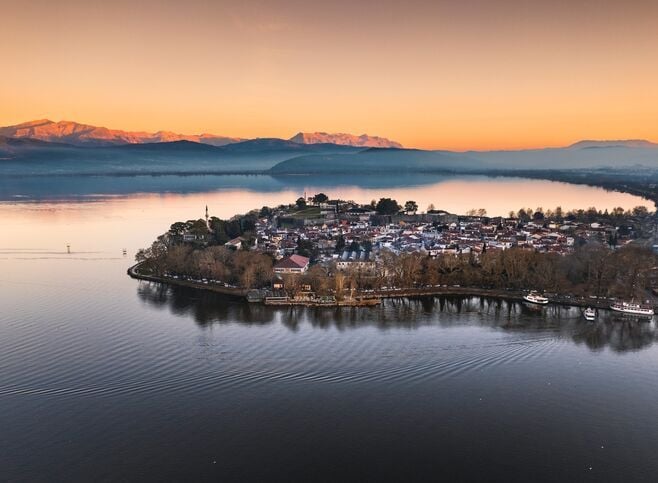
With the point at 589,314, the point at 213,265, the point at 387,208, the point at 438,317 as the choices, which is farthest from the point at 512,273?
the point at 387,208

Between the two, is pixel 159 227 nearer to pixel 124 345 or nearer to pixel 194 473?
pixel 124 345

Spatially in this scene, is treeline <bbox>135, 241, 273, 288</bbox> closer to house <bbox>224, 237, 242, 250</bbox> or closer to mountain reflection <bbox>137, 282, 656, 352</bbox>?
mountain reflection <bbox>137, 282, 656, 352</bbox>

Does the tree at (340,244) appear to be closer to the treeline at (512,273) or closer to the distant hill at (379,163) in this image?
the treeline at (512,273)

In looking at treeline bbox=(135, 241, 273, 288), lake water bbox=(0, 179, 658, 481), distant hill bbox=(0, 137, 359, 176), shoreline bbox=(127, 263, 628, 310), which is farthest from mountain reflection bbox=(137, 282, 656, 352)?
distant hill bbox=(0, 137, 359, 176)

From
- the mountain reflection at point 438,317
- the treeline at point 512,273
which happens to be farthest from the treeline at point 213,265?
the treeline at point 512,273

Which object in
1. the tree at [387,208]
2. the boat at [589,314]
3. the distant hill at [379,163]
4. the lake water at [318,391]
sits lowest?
the lake water at [318,391]

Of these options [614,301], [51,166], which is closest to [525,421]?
[614,301]
